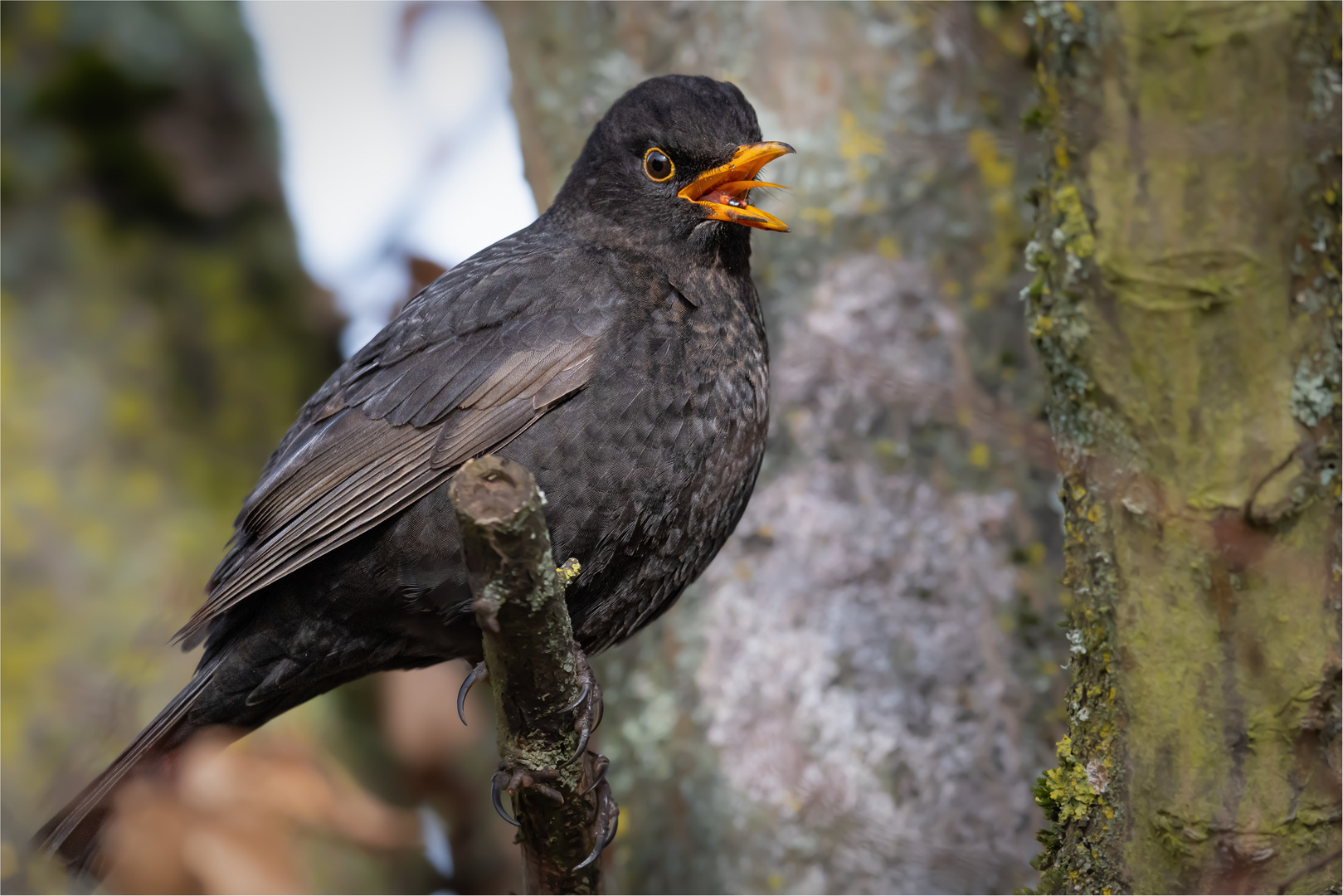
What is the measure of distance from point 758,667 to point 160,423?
3119 mm

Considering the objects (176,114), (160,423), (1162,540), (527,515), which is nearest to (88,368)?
(160,423)

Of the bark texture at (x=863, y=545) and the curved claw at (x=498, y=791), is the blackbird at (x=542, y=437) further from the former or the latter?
the bark texture at (x=863, y=545)

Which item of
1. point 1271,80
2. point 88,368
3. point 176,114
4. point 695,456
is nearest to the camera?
point 1271,80

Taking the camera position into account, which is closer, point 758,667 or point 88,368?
point 758,667

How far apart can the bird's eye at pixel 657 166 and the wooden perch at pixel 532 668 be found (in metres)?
1.38

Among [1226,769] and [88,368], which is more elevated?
[88,368]

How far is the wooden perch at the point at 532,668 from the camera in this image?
202 centimetres

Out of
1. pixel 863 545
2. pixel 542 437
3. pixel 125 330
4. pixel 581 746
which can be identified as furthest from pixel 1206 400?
pixel 125 330

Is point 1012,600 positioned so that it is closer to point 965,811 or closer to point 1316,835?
point 965,811

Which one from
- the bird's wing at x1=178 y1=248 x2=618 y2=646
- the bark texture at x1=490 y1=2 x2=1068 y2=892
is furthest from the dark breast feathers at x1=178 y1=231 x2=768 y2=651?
the bark texture at x1=490 y1=2 x2=1068 y2=892

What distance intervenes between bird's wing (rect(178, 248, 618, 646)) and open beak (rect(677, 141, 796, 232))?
0.41m

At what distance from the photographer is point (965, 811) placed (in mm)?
3600

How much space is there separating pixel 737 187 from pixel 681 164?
0.60 ft

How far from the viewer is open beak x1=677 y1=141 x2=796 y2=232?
3180mm
